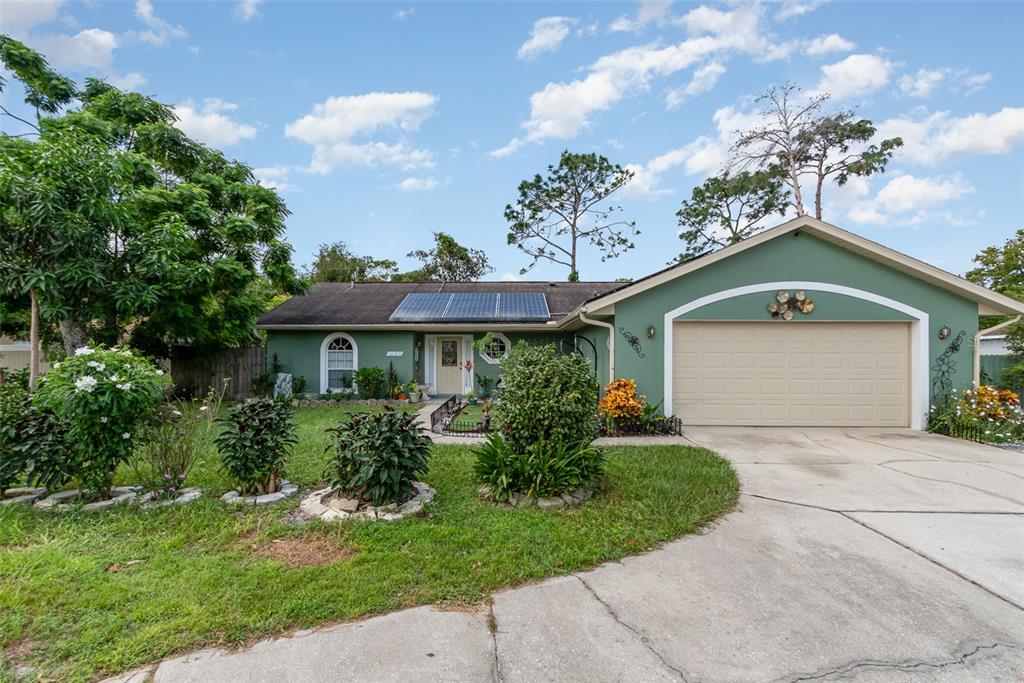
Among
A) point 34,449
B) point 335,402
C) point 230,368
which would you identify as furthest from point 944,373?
point 230,368

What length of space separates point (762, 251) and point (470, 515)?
7557 mm

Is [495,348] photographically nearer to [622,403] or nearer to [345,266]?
[622,403]

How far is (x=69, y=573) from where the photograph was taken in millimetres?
2932

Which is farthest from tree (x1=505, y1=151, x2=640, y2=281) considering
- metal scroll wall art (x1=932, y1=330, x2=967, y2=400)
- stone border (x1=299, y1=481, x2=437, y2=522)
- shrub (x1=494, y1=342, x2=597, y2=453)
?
stone border (x1=299, y1=481, x2=437, y2=522)

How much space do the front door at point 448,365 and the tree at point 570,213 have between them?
1142cm

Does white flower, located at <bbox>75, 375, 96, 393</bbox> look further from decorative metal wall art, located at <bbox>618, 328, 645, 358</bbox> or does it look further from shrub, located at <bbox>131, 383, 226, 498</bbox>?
decorative metal wall art, located at <bbox>618, 328, 645, 358</bbox>

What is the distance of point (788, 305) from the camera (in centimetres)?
829

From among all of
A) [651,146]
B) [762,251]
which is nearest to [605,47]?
[651,146]

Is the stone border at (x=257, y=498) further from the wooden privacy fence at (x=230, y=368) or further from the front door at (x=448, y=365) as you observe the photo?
the wooden privacy fence at (x=230, y=368)

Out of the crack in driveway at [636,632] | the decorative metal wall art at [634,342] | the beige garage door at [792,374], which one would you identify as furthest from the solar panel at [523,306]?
the crack in driveway at [636,632]

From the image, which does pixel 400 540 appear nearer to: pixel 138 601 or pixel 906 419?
pixel 138 601

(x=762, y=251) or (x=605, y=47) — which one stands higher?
(x=605, y=47)

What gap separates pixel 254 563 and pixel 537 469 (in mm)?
2475

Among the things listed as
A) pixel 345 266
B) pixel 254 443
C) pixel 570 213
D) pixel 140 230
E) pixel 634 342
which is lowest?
pixel 254 443
